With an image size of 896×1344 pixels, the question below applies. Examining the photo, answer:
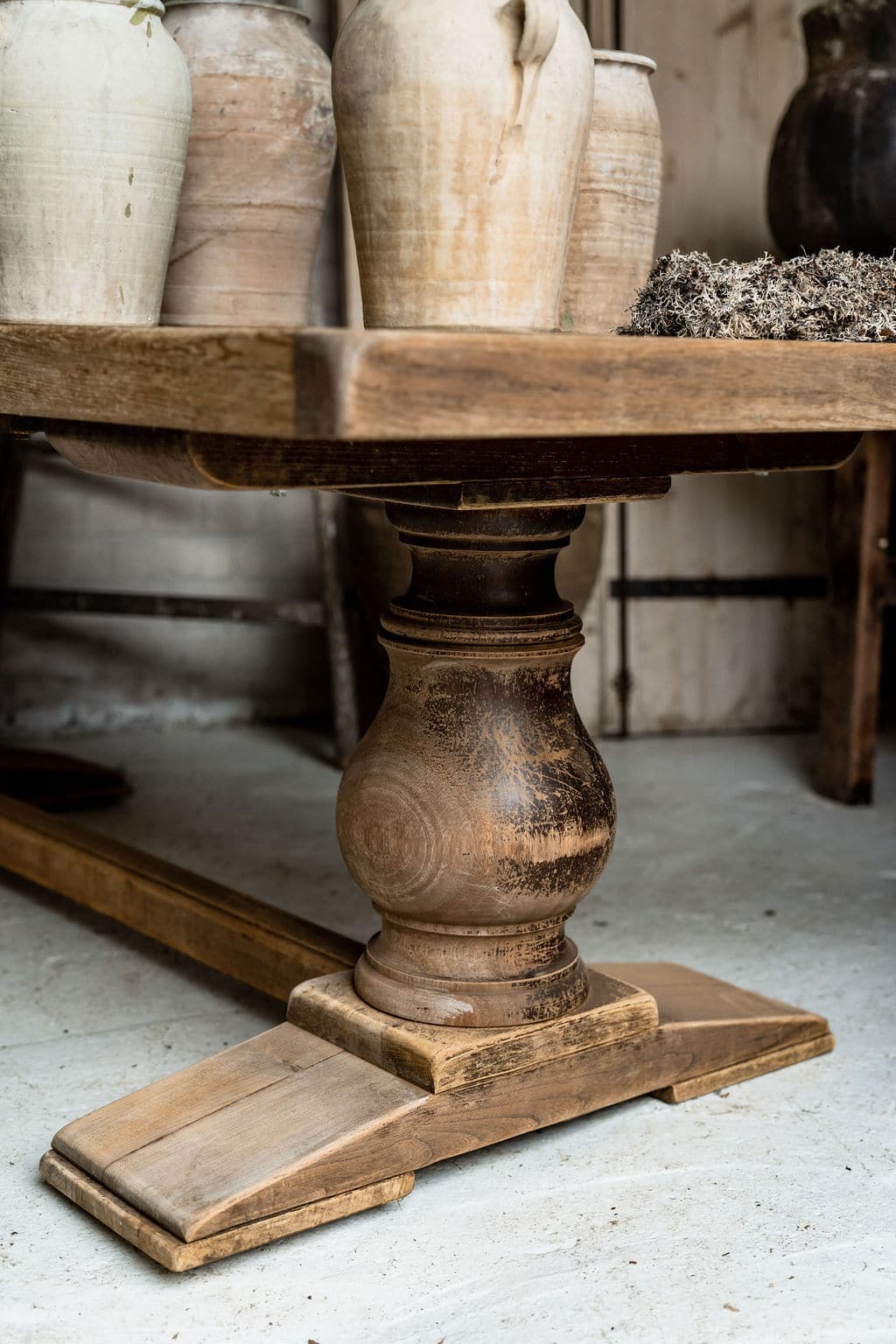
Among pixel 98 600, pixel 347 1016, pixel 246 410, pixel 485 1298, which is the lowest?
pixel 485 1298

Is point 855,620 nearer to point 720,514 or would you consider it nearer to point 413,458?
point 720,514

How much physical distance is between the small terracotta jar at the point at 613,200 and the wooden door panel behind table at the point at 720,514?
1609mm

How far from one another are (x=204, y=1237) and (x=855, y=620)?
180 centimetres

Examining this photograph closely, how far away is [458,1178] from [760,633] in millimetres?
2051

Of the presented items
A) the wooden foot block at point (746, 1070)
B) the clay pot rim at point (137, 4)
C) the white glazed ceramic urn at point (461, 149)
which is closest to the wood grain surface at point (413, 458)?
the white glazed ceramic urn at point (461, 149)

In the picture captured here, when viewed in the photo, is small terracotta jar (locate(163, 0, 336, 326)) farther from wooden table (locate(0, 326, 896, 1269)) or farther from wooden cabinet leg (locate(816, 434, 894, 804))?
wooden cabinet leg (locate(816, 434, 894, 804))

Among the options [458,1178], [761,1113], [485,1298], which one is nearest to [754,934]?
[761,1113]

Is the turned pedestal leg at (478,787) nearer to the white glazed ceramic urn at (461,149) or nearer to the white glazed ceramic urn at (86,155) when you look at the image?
the white glazed ceramic urn at (461,149)

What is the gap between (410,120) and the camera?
119cm

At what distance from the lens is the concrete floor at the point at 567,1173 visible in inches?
45.2

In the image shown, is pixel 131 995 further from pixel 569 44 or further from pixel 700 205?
pixel 700 205

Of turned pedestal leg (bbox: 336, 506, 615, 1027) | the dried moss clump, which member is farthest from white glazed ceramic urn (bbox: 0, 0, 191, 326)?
the dried moss clump

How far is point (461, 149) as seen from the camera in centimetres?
119

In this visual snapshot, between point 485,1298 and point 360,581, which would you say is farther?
point 360,581
